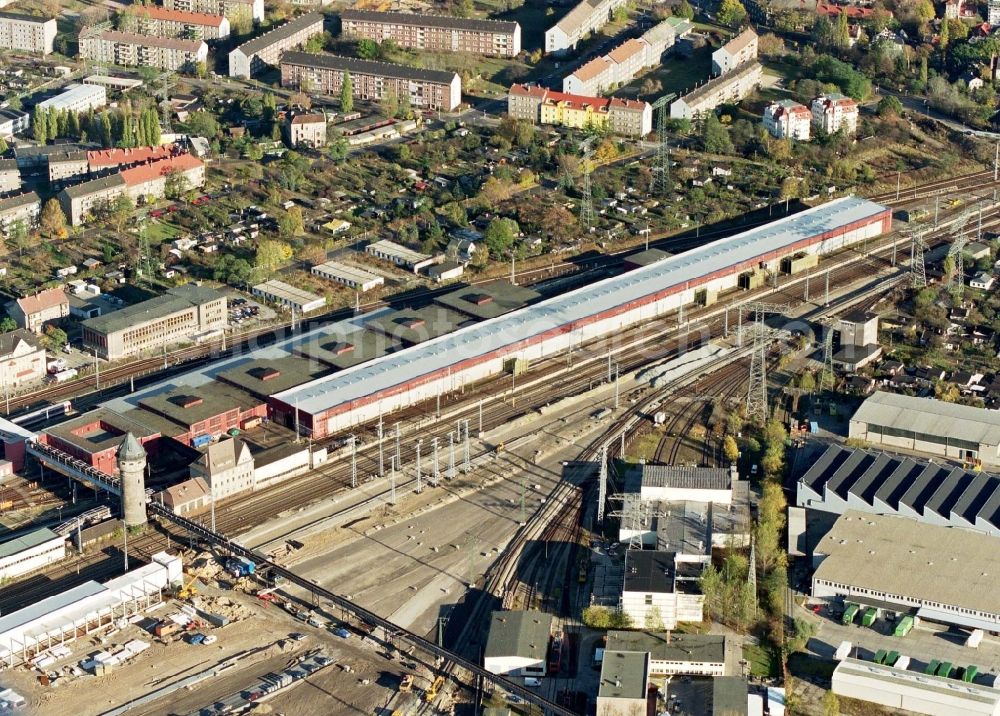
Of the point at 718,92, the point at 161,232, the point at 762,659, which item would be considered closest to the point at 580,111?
the point at 718,92

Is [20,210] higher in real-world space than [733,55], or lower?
lower

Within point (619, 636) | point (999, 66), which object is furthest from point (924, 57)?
point (619, 636)

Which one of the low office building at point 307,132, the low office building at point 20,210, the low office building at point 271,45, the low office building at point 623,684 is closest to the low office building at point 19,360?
the low office building at point 20,210

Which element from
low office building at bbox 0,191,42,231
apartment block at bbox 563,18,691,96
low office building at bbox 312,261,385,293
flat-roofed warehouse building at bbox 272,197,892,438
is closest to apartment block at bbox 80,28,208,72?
apartment block at bbox 563,18,691,96

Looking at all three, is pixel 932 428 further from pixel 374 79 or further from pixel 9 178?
pixel 374 79

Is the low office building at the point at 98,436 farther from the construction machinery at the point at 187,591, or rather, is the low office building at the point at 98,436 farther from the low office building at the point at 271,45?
the low office building at the point at 271,45

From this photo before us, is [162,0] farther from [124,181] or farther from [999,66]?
[999,66]

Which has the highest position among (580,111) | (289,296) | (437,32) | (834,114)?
(437,32)

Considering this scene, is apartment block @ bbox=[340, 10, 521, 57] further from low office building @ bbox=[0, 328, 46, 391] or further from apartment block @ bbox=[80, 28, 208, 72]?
low office building @ bbox=[0, 328, 46, 391]
